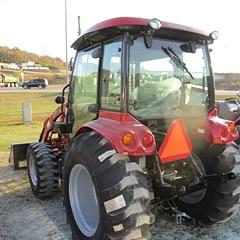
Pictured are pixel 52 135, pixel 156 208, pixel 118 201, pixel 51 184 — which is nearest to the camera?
pixel 118 201

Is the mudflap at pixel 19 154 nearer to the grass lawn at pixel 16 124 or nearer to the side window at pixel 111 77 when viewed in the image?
the grass lawn at pixel 16 124

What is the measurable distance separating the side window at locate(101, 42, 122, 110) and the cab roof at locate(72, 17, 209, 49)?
5.5 inches

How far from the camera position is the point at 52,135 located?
→ 6.77 m

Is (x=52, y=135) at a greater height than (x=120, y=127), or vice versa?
(x=120, y=127)

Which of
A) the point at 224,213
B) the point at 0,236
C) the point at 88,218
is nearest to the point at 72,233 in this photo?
the point at 88,218

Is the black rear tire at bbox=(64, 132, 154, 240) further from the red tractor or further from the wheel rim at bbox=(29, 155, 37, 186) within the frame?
the wheel rim at bbox=(29, 155, 37, 186)

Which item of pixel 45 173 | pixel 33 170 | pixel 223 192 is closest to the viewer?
pixel 223 192

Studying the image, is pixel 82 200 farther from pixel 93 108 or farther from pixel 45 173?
pixel 45 173

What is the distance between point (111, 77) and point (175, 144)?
Answer: 98cm

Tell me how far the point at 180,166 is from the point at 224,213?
75cm

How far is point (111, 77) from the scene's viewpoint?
4.00m

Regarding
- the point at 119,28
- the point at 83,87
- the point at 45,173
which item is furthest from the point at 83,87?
the point at 45,173

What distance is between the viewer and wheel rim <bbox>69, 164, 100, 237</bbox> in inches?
163

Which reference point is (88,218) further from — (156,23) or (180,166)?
(156,23)
